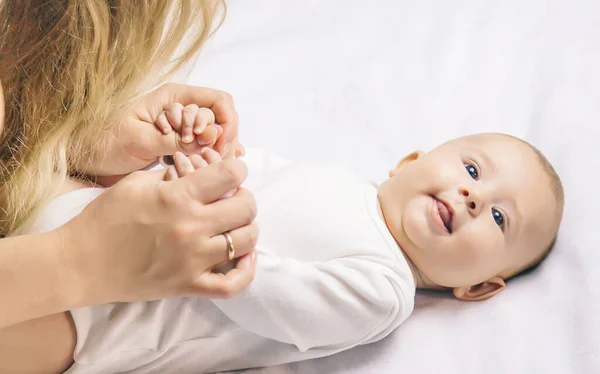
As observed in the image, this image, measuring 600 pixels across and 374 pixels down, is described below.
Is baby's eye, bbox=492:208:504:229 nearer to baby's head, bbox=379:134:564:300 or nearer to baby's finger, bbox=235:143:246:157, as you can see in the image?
baby's head, bbox=379:134:564:300

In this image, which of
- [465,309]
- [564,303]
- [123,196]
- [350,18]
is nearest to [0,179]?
[123,196]

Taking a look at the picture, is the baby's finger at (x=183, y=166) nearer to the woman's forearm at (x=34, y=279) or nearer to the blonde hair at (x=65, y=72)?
the woman's forearm at (x=34, y=279)

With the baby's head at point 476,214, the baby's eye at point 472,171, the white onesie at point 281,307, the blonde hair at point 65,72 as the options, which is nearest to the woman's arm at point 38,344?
the white onesie at point 281,307

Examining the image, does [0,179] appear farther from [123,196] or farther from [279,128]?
[279,128]

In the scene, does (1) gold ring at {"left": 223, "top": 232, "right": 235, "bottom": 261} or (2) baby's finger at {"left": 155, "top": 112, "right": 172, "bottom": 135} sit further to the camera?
(2) baby's finger at {"left": 155, "top": 112, "right": 172, "bottom": 135}

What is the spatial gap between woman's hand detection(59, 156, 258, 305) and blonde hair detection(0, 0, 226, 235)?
0.22 metres

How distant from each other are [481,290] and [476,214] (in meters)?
0.12

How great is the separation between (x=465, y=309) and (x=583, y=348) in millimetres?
158

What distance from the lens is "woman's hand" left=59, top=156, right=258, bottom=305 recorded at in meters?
0.68

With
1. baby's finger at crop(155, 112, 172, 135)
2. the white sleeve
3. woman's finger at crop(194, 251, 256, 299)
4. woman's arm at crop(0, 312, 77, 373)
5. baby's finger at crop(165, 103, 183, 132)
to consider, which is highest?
baby's finger at crop(165, 103, 183, 132)

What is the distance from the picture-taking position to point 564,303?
930 millimetres

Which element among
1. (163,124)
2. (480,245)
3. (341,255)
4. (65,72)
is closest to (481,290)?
(480,245)

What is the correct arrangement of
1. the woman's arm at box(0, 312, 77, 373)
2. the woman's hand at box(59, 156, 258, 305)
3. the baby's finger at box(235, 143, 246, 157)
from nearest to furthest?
the woman's hand at box(59, 156, 258, 305)
the woman's arm at box(0, 312, 77, 373)
the baby's finger at box(235, 143, 246, 157)

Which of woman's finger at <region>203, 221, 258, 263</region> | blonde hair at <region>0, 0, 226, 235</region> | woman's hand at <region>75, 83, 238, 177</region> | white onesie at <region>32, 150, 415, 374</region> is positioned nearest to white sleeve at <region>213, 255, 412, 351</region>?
white onesie at <region>32, 150, 415, 374</region>
